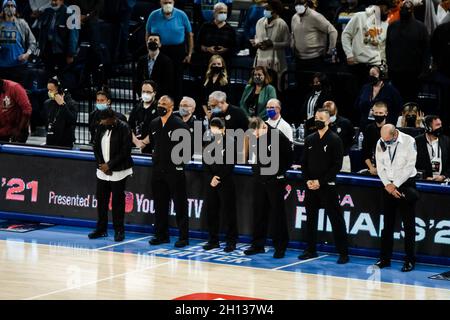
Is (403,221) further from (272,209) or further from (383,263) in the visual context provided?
(272,209)

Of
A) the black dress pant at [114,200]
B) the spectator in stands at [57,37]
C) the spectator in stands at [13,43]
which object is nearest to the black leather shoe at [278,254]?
the black dress pant at [114,200]

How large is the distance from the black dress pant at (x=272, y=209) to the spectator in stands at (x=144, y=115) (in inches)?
92.7

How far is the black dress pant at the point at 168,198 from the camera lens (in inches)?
675

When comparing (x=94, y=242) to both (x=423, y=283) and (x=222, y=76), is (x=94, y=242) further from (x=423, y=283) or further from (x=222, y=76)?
(x=423, y=283)

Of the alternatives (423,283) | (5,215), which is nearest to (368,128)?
(423,283)

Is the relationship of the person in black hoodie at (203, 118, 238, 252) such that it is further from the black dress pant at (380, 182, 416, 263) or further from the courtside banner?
the black dress pant at (380, 182, 416, 263)

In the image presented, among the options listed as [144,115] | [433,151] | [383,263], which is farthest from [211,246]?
[433,151]

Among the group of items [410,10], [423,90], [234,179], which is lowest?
[234,179]

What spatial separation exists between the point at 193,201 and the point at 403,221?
3526mm

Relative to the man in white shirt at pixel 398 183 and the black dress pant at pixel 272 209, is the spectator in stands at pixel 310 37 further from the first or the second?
the man in white shirt at pixel 398 183

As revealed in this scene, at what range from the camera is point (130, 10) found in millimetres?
22531

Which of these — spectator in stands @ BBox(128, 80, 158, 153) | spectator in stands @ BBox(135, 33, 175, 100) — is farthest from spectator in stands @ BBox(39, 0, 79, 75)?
spectator in stands @ BBox(128, 80, 158, 153)

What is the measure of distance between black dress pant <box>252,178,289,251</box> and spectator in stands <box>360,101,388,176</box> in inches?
56.7

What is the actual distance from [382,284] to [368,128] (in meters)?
3.00
